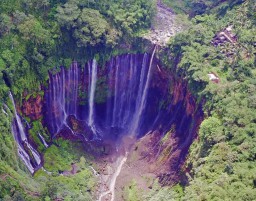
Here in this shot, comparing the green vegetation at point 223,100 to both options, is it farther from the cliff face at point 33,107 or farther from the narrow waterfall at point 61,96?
the cliff face at point 33,107

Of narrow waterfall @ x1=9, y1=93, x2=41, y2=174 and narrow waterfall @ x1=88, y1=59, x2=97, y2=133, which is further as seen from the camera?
narrow waterfall @ x1=88, y1=59, x2=97, y2=133

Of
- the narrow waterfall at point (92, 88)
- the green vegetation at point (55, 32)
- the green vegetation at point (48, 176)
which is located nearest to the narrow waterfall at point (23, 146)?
the green vegetation at point (48, 176)

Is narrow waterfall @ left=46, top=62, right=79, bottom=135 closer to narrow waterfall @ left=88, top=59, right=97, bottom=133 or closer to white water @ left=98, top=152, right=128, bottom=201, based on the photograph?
narrow waterfall @ left=88, top=59, right=97, bottom=133

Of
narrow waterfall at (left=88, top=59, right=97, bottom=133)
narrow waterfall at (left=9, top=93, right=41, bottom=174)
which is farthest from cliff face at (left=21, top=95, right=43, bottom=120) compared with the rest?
narrow waterfall at (left=88, top=59, right=97, bottom=133)

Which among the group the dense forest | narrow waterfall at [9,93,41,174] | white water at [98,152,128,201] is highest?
the dense forest

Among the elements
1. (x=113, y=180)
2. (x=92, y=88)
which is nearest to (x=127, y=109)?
(x=92, y=88)

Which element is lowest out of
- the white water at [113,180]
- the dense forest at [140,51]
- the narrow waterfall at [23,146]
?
the white water at [113,180]
